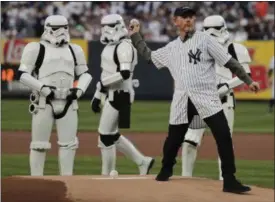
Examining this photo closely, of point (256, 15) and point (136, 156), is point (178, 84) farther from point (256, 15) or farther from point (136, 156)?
point (256, 15)

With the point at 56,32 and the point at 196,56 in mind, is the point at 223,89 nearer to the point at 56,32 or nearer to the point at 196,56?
the point at 56,32

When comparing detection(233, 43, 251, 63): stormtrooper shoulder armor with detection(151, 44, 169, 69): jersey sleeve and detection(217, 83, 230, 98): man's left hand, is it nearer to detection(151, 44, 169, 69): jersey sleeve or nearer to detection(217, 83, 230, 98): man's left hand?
detection(217, 83, 230, 98): man's left hand

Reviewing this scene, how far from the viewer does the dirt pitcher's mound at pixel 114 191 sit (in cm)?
939

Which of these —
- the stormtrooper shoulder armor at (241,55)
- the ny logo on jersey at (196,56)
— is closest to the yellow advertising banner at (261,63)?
the stormtrooper shoulder armor at (241,55)

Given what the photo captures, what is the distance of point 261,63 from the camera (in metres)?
32.4

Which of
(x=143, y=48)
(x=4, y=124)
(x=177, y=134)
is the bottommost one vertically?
(x=4, y=124)

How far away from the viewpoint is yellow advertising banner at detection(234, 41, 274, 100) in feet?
106

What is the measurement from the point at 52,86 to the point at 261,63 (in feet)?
66.2

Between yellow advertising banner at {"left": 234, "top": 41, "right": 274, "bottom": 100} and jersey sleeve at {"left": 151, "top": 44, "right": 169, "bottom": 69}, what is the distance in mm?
21807

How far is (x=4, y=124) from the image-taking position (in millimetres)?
25406

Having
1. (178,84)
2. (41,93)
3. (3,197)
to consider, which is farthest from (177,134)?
(41,93)

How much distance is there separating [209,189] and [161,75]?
71.5ft

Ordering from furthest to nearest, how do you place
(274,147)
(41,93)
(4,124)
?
(4,124) → (274,147) → (41,93)

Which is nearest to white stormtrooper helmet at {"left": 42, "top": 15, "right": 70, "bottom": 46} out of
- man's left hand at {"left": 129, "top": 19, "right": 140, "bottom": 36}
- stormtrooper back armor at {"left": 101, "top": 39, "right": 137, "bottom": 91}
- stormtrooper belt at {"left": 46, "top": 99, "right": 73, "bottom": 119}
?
stormtrooper belt at {"left": 46, "top": 99, "right": 73, "bottom": 119}
